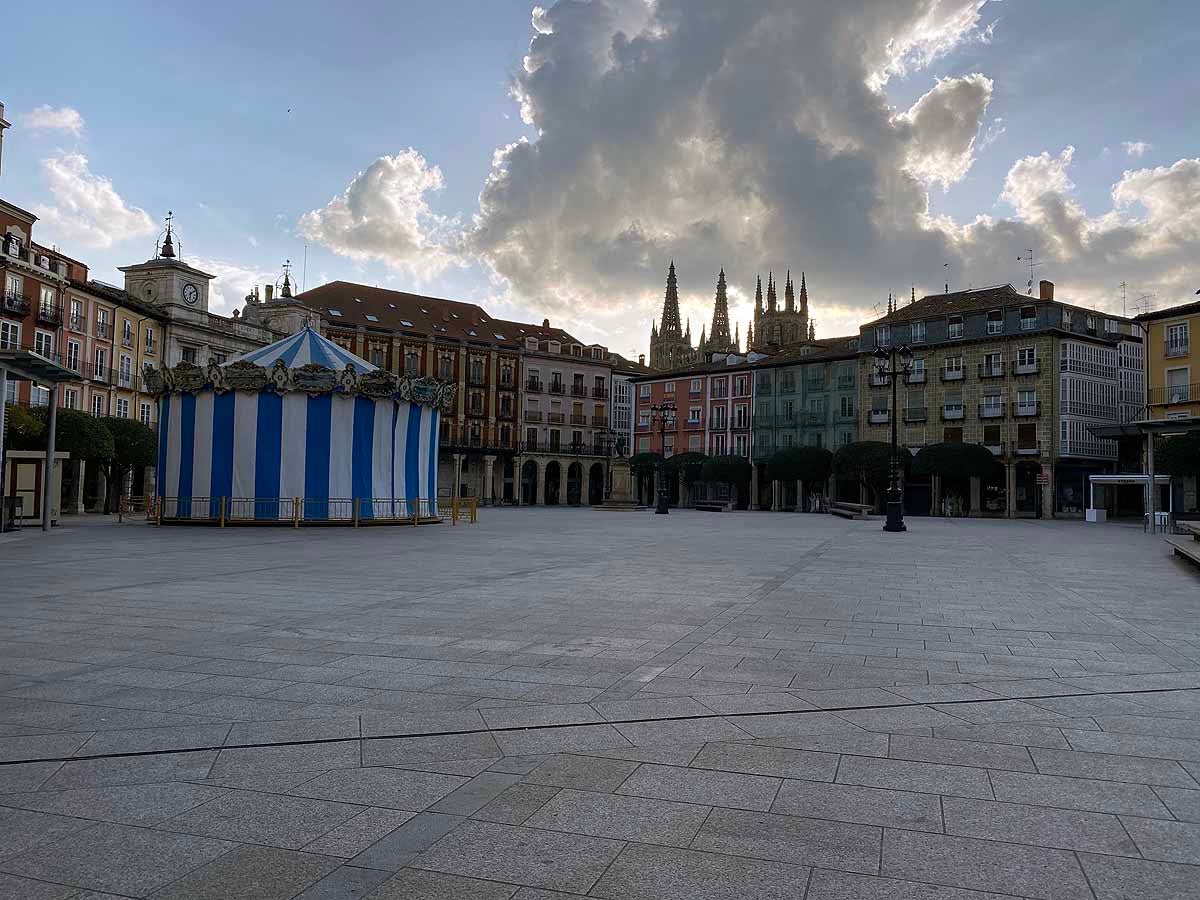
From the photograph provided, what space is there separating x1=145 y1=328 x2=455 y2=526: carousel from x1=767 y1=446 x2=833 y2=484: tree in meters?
37.2

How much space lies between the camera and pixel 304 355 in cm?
2878

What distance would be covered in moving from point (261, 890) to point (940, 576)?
13.0m

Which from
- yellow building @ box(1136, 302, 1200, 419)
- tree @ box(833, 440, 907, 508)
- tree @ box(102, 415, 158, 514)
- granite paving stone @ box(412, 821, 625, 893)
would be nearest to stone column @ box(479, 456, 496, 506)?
tree @ box(833, 440, 907, 508)

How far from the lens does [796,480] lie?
2470 inches

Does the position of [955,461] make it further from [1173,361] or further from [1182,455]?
[1182,455]

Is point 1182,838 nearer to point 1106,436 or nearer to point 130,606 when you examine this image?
point 130,606

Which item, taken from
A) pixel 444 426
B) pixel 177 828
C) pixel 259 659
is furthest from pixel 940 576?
pixel 444 426

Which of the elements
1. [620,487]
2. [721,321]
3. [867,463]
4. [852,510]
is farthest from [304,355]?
[721,321]

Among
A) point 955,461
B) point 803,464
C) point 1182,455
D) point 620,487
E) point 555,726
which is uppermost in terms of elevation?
point 1182,455

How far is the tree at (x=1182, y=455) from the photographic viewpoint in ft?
131

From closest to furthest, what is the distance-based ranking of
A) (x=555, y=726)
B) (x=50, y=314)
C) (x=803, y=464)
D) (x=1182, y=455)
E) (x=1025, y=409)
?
(x=555, y=726)
(x=1182, y=455)
(x=50, y=314)
(x=1025, y=409)
(x=803, y=464)

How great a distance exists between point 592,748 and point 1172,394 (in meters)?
51.2

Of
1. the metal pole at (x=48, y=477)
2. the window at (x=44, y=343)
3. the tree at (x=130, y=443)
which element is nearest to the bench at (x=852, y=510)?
the metal pole at (x=48, y=477)

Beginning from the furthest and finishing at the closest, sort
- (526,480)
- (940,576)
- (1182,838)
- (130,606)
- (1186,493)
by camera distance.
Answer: (526,480) → (1186,493) → (940,576) → (130,606) → (1182,838)
